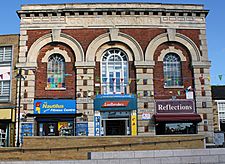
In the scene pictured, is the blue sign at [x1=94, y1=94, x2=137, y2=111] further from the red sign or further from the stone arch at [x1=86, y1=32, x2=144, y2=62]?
the stone arch at [x1=86, y1=32, x2=144, y2=62]

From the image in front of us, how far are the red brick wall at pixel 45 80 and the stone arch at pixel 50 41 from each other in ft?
0.99

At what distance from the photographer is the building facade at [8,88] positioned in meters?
20.8

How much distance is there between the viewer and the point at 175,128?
2111cm

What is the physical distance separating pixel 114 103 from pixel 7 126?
760 centimetres

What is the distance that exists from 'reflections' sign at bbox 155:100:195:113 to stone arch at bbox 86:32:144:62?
137 inches

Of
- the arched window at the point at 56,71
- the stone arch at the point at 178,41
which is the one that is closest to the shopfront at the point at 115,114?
the arched window at the point at 56,71

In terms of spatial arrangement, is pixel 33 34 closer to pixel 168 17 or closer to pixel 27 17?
pixel 27 17

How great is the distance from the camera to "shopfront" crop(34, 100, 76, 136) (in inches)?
813

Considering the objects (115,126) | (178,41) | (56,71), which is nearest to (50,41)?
(56,71)

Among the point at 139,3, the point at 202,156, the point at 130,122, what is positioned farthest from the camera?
the point at 139,3

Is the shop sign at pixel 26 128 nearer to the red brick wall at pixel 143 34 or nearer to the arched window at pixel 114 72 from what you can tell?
the arched window at pixel 114 72

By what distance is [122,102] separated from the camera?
20.9 m

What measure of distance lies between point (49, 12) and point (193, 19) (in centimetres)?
1068

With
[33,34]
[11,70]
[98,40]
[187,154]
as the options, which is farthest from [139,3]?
[187,154]
